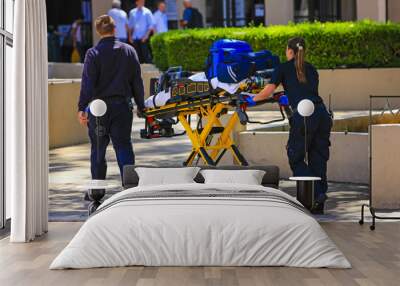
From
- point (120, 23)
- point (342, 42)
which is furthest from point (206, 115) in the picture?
point (120, 23)

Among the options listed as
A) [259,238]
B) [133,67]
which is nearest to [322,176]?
[133,67]

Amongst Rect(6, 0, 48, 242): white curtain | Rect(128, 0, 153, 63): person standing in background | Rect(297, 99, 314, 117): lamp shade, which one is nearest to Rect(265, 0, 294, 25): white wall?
Rect(128, 0, 153, 63): person standing in background

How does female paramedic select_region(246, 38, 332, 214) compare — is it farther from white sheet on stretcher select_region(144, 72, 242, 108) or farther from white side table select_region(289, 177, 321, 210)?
white side table select_region(289, 177, 321, 210)

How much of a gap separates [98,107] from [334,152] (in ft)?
14.2

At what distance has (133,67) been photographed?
1259cm

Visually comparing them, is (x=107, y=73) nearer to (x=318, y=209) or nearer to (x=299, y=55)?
(x=299, y=55)

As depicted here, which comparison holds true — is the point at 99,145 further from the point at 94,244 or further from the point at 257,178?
the point at 94,244

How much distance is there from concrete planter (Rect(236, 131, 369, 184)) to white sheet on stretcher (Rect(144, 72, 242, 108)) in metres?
2.19

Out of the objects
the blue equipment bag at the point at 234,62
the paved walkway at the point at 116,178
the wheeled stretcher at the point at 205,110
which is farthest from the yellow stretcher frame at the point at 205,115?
the paved walkway at the point at 116,178

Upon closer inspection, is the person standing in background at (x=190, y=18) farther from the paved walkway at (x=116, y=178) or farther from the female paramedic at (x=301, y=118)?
the female paramedic at (x=301, y=118)

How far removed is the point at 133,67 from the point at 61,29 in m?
20.2

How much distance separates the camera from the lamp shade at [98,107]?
11.9m

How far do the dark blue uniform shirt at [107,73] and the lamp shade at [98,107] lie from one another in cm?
52

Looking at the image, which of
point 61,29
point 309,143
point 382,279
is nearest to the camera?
point 382,279
